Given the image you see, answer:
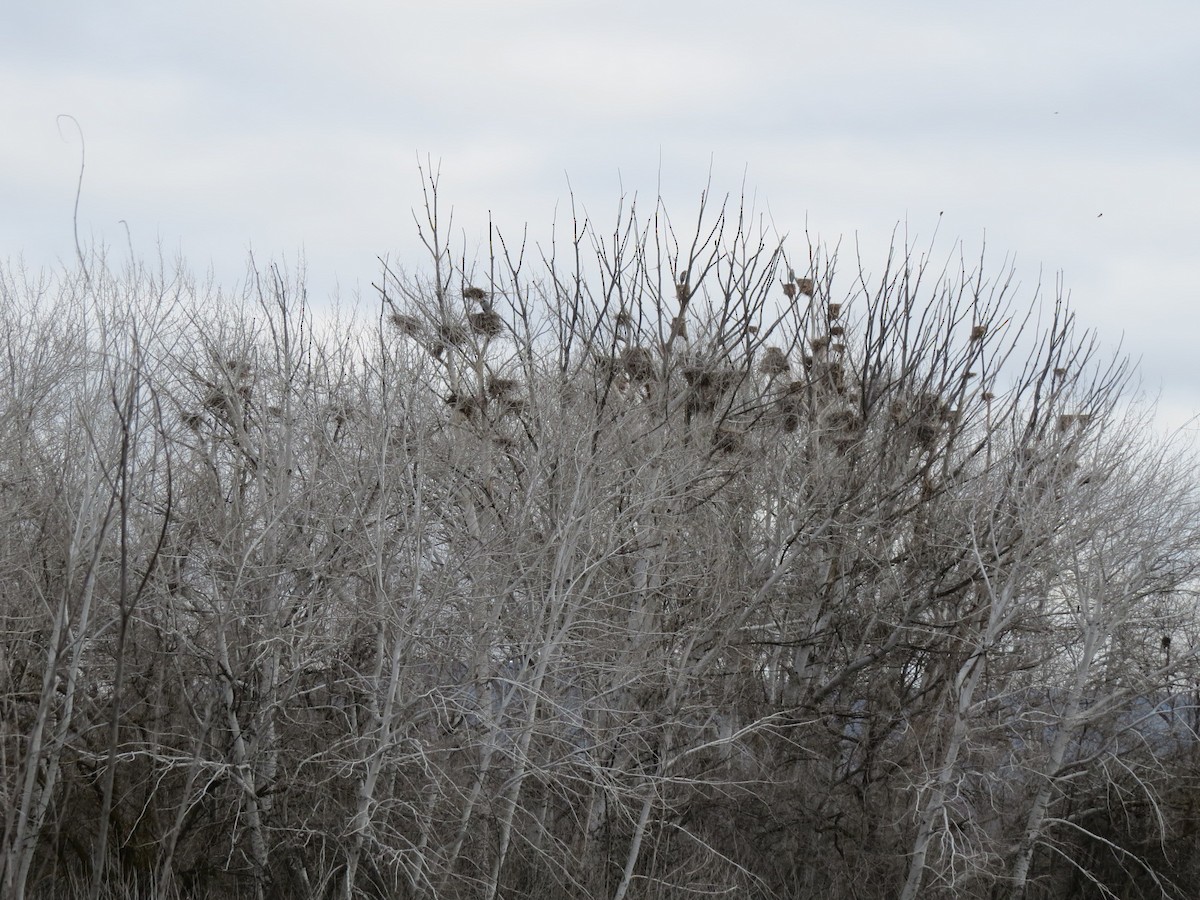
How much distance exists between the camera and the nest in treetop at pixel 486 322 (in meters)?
16.6

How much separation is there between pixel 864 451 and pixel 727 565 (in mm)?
3981

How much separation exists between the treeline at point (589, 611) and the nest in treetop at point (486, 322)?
2.3 inches

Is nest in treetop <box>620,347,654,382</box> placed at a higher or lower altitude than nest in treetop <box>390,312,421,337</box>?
lower

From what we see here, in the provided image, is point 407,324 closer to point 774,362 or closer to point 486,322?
point 486,322

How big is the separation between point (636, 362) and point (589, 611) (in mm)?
3735

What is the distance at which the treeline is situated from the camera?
43.2ft

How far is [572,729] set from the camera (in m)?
14.9

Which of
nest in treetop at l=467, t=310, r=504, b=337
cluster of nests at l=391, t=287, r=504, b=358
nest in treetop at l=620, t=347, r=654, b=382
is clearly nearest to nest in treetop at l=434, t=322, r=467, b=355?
cluster of nests at l=391, t=287, r=504, b=358

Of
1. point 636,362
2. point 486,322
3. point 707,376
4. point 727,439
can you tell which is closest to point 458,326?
point 486,322

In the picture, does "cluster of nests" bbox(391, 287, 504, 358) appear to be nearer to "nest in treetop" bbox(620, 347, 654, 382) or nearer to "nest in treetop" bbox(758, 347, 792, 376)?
"nest in treetop" bbox(620, 347, 654, 382)

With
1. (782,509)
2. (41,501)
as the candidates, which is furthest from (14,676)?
(782,509)

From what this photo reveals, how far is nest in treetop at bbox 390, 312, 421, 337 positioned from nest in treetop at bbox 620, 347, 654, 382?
290cm

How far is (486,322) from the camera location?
16.7 meters

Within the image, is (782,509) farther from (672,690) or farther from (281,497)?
(281,497)
